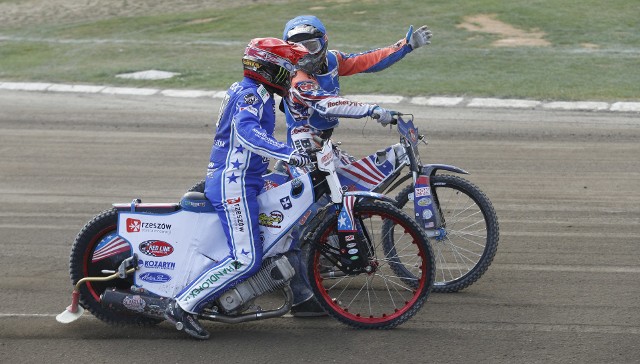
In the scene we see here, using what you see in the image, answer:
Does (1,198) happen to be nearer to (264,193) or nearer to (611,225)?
(264,193)

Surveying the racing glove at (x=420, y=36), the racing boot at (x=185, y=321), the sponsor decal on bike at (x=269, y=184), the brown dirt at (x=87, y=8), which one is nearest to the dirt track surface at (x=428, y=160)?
the racing boot at (x=185, y=321)

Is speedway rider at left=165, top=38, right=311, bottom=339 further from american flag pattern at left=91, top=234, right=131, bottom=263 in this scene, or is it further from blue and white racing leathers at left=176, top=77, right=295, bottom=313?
american flag pattern at left=91, top=234, right=131, bottom=263

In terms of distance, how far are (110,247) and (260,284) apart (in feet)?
3.66

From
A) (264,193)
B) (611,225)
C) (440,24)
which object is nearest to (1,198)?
(264,193)

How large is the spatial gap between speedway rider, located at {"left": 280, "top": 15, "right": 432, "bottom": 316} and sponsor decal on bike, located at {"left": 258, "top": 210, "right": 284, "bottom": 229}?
427 mm

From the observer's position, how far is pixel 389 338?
22.1ft

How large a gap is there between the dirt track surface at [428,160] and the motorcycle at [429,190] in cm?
26

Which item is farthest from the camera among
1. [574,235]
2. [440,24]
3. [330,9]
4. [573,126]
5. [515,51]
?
[330,9]

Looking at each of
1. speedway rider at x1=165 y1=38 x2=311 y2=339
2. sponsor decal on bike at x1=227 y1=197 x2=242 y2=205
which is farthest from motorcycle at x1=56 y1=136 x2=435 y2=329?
sponsor decal on bike at x1=227 y1=197 x2=242 y2=205

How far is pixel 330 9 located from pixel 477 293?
17.9 metres

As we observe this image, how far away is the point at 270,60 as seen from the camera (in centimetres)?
660

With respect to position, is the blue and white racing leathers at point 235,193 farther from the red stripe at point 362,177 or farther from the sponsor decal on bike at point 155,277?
the red stripe at point 362,177

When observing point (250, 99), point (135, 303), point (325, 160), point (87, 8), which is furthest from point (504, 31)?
point (135, 303)

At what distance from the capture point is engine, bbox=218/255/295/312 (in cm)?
679
